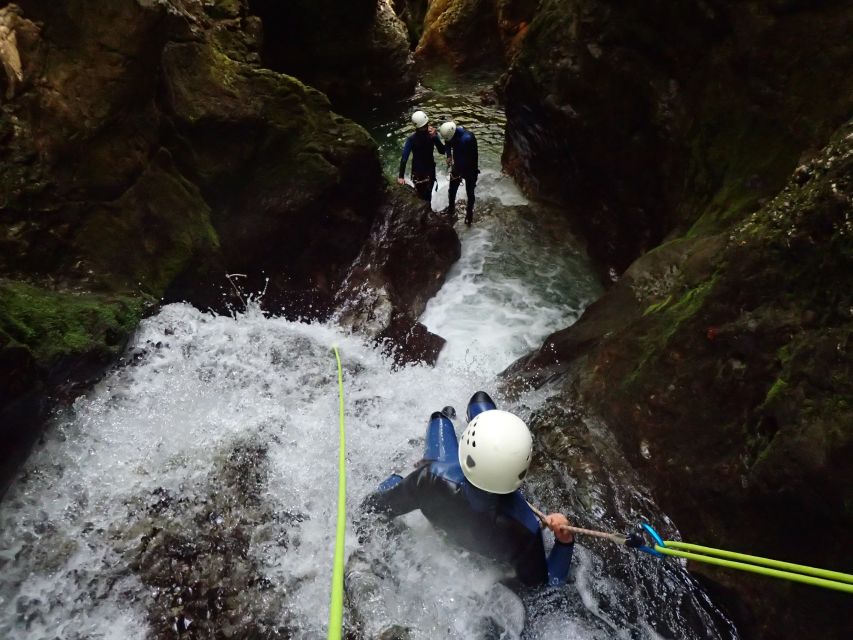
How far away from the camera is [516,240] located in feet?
30.5

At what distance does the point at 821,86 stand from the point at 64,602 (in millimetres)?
7419

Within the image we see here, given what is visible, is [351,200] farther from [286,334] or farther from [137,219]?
[137,219]

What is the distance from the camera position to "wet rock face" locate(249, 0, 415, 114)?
503 inches

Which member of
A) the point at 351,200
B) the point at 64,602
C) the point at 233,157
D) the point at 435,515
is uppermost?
the point at 233,157

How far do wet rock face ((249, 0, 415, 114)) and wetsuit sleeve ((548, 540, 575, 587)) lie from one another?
12.9m

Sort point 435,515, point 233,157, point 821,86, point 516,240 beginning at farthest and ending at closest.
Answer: point 516,240
point 233,157
point 821,86
point 435,515

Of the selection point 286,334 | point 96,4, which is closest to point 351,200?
point 286,334

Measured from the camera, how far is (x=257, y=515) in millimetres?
3834

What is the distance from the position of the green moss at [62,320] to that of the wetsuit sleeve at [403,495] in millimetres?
2711

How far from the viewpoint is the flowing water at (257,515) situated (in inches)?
129

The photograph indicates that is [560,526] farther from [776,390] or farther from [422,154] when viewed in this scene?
[422,154]

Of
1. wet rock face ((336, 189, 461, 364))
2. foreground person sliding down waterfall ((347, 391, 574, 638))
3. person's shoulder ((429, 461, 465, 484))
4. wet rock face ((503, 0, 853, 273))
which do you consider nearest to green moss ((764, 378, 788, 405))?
foreground person sliding down waterfall ((347, 391, 574, 638))

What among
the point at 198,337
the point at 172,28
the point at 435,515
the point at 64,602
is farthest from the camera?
the point at 172,28

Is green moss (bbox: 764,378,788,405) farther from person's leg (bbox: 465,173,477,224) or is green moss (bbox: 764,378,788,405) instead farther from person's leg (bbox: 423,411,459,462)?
person's leg (bbox: 465,173,477,224)
